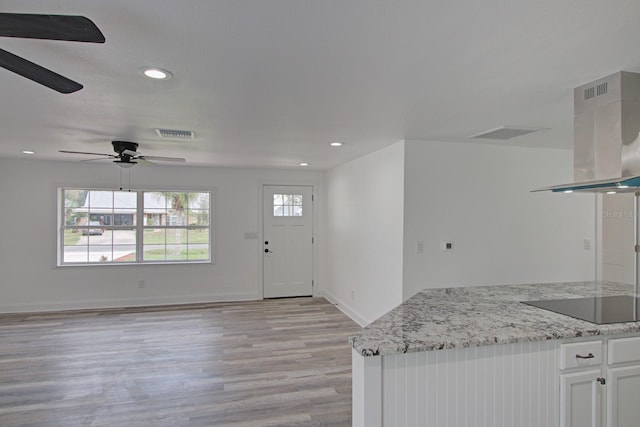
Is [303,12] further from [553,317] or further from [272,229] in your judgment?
[272,229]

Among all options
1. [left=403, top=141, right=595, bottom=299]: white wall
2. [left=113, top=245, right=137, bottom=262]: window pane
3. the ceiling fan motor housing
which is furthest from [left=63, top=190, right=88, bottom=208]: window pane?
[left=403, top=141, right=595, bottom=299]: white wall

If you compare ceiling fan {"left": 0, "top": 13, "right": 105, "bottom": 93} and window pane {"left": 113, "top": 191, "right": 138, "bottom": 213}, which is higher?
ceiling fan {"left": 0, "top": 13, "right": 105, "bottom": 93}

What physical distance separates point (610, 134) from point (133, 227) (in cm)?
608

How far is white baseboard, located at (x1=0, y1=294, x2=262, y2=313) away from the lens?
5466mm

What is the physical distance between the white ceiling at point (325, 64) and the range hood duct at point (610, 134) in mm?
102

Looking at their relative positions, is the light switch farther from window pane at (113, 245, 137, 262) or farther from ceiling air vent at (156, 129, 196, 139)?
window pane at (113, 245, 137, 262)

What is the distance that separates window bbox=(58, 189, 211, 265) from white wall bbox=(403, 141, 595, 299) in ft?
12.4

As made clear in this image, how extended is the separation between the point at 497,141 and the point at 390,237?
150 centimetres

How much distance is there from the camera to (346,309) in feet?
17.9

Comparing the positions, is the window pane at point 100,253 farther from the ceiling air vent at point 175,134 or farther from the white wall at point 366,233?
the white wall at point 366,233

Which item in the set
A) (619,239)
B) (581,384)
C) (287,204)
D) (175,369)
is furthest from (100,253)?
(619,239)

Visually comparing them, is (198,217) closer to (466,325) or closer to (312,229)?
(312,229)

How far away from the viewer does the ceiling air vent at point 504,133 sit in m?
3.27

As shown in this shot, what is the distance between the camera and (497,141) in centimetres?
384
